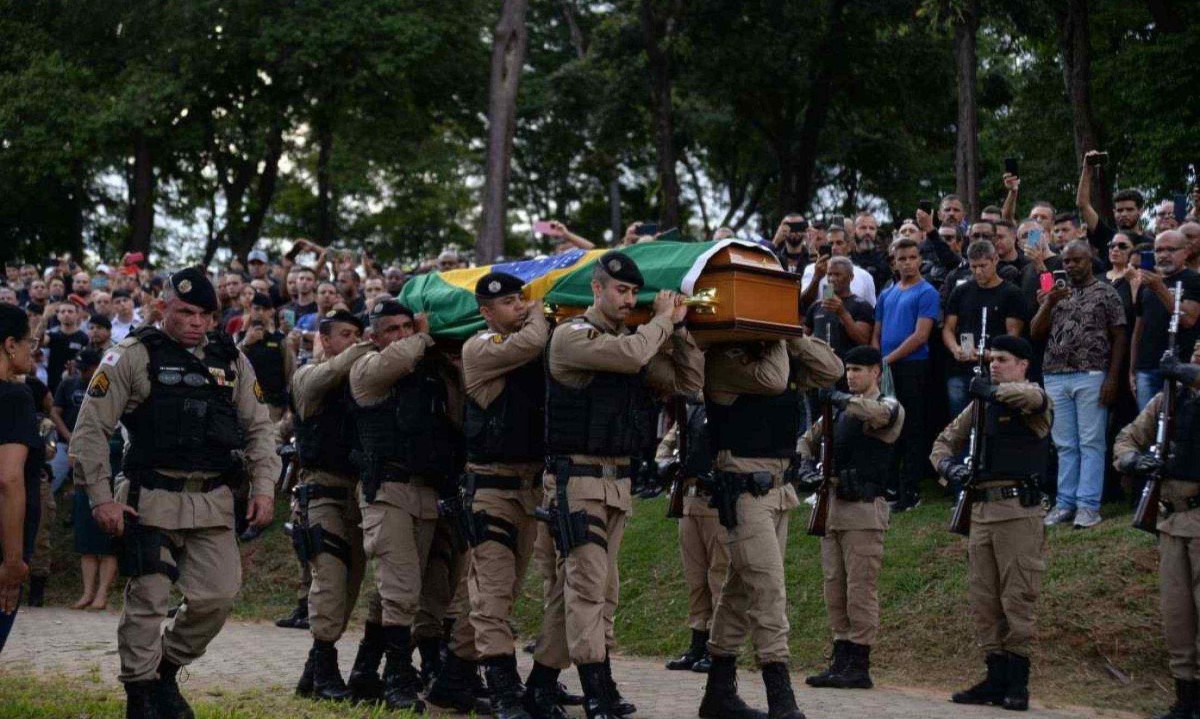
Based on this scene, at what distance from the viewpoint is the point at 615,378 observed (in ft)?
25.5

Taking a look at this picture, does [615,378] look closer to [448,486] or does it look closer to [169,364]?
[448,486]

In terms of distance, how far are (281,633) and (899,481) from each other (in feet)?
17.9

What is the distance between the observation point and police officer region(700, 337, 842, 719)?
25.8 feet

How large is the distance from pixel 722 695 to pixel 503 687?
1.24 m

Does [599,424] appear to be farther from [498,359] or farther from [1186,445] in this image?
[1186,445]

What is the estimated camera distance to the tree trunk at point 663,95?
26.5 meters

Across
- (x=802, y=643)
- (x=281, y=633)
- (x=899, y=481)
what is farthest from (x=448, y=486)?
(x=899, y=481)

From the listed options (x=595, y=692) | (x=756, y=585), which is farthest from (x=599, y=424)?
(x=595, y=692)

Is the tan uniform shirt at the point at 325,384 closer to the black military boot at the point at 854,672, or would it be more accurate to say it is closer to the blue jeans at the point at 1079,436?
the black military boot at the point at 854,672

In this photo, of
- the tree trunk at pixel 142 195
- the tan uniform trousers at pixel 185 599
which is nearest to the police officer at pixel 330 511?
the tan uniform trousers at pixel 185 599

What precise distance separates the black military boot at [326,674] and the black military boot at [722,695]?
2140mm

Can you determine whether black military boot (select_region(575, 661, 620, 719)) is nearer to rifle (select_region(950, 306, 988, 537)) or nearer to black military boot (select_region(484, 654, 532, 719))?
black military boot (select_region(484, 654, 532, 719))

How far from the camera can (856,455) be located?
9.44m

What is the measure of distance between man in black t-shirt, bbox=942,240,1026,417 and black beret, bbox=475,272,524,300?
456 cm
